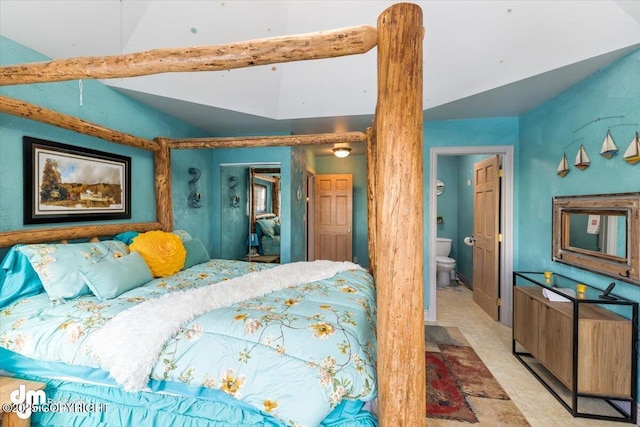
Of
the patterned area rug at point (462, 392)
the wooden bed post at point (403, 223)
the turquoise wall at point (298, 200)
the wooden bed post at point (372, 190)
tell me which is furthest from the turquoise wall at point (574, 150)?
the turquoise wall at point (298, 200)

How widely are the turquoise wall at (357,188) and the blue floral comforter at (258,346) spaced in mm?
4277

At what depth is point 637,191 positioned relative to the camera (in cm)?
188

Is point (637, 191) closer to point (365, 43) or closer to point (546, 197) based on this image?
point (546, 197)

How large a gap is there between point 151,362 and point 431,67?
123 inches

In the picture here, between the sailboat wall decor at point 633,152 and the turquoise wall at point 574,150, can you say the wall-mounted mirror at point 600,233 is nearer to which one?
the turquoise wall at point 574,150

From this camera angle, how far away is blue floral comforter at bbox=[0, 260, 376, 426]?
46.7 inches

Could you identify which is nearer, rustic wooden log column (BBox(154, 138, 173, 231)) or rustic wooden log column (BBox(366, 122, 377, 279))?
rustic wooden log column (BBox(366, 122, 377, 279))

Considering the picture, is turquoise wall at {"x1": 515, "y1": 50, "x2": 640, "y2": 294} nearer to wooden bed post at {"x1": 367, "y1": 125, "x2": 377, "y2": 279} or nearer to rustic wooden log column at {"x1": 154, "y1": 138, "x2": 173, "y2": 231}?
wooden bed post at {"x1": 367, "y1": 125, "x2": 377, "y2": 279}

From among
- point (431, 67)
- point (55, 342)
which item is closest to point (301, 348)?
point (55, 342)

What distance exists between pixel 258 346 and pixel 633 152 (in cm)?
262

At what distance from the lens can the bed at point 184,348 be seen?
121 cm

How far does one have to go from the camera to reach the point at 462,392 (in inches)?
85.6

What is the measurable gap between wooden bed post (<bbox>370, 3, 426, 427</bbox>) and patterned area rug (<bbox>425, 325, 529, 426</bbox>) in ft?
4.06

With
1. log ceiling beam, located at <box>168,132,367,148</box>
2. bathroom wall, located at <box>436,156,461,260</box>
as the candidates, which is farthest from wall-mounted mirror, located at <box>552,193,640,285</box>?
bathroom wall, located at <box>436,156,461,260</box>
